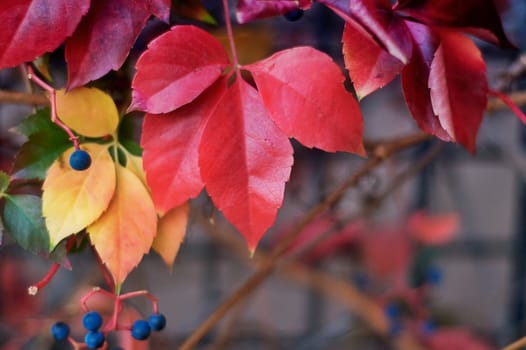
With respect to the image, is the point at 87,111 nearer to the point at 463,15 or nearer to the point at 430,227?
the point at 463,15

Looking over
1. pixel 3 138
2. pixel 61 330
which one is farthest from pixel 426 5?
pixel 3 138

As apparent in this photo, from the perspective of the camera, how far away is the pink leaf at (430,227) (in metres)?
1.07

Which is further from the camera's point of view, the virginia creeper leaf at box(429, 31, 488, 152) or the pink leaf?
the pink leaf

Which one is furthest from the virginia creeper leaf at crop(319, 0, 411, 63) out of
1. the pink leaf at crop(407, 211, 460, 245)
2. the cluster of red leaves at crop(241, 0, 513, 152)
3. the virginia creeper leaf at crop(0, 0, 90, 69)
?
the pink leaf at crop(407, 211, 460, 245)

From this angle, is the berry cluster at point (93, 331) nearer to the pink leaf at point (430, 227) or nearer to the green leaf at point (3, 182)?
the green leaf at point (3, 182)

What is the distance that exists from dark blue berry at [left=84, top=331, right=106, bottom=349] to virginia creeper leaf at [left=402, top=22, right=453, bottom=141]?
220 millimetres

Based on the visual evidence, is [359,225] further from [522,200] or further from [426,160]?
[426,160]

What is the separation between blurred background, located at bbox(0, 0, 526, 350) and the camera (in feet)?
2.95

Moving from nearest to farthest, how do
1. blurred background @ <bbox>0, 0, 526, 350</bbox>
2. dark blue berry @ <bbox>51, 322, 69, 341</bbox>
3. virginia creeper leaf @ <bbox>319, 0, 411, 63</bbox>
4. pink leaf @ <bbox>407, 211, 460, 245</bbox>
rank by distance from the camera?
1. virginia creeper leaf @ <bbox>319, 0, 411, 63</bbox>
2. dark blue berry @ <bbox>51, 322, 69, 341</bbox>
3. blurred background @ <bbox>0, 0, 526, 350</bbox>
4. pink leaf @ <bbox>407, 211, 460, 245</bbox>

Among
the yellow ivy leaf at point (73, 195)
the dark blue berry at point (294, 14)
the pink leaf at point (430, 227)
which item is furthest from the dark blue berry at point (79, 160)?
the pink leaf at point (430, 227)

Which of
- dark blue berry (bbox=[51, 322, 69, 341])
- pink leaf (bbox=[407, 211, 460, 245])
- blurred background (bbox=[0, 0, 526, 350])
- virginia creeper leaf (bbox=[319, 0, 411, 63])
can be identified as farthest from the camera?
pink leaf (bbox=[407, 211, 460, 245])

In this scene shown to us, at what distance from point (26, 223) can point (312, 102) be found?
0.17m

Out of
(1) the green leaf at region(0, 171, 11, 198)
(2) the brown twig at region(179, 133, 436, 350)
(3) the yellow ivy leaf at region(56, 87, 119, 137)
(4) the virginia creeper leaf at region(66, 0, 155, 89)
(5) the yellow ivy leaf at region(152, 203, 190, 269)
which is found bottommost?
(2) the brown twig at region(179, 133, 436, 350)

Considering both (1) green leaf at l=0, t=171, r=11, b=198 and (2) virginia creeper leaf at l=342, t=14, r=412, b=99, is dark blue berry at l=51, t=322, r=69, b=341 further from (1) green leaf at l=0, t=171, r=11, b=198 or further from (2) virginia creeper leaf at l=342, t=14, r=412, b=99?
(2) virginia creeper leaf at l=342, t=14, r=412, b=99
